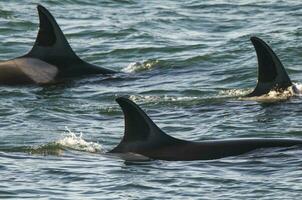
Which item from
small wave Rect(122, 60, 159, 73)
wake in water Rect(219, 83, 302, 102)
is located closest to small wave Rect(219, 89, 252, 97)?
wake in water Rect(219, 83, 302, 102)

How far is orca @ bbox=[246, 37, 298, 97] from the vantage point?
14.8 meters

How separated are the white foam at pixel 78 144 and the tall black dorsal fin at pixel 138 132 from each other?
76 centimetres

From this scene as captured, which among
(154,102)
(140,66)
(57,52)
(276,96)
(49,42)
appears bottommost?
(154,102)

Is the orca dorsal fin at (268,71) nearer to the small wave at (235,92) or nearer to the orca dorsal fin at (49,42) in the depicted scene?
the small wave at (235,92)

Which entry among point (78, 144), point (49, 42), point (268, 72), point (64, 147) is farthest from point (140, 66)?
point (64, 147)

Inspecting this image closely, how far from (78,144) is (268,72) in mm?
3214

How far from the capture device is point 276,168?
11469 mm

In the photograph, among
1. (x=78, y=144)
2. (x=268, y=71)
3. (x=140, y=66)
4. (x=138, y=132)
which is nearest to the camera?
(x=138, y=132)

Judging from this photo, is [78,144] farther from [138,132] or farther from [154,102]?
[154,102]

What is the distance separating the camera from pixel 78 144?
1298 cm

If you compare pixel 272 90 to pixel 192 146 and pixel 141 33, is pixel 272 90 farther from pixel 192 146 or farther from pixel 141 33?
pixel 141 33

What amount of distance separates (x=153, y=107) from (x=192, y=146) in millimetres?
3887

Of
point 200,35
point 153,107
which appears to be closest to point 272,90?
point 153,107

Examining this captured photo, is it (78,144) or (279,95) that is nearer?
(78,144)
